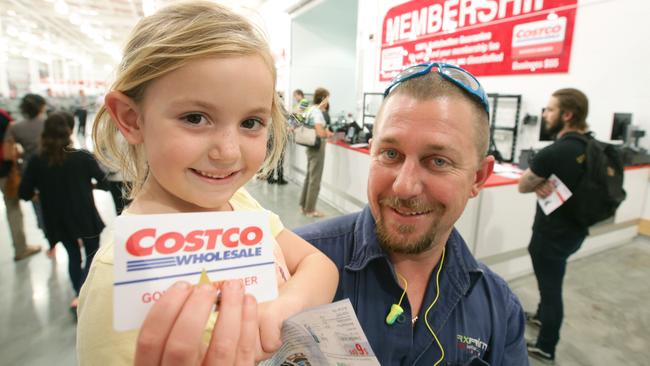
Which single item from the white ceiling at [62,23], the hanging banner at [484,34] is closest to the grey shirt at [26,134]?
the white ceiling at [62,23]

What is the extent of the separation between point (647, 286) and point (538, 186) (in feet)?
6.49

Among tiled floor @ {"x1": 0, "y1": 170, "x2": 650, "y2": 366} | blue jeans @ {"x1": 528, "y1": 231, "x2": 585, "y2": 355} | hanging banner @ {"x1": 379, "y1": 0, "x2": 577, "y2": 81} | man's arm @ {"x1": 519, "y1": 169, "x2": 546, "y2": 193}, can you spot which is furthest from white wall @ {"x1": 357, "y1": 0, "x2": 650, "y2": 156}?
blue jeans @ {"x1": 528, "y1": 231, "x2": 585, "y2": 355}

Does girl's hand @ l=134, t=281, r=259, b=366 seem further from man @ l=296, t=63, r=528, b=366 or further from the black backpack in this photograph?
the black backpack

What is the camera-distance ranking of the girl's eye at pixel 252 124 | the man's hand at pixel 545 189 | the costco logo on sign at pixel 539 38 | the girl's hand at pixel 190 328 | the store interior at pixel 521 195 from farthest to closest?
the costco logo on sign at pixel 539 38 < the store interior at pixel 521 195 < the man's hand at pixel 545 189 < the girl's eye at pixel 252 124 < the girl's hand at pixel 190 328

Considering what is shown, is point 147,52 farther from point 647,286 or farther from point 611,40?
point 611,40

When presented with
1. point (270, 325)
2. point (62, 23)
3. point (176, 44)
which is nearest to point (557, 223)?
point (270, 325)

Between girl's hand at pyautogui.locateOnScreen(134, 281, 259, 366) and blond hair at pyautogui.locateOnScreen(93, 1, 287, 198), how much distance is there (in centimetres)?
36

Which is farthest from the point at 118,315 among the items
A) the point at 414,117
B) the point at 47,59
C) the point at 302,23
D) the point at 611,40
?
the point at 47,59

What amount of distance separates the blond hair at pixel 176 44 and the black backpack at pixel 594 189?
2372 millimetres

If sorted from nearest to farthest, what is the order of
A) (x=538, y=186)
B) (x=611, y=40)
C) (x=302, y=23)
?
(x=538, y=186) → (x=611, y=40) → (x=302, y=23)

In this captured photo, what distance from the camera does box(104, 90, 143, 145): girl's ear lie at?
0.63 meters

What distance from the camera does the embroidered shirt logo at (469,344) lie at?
993 millimetres

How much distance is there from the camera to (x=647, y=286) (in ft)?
10.8

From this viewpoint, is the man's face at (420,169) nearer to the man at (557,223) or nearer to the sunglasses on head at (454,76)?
the sunglasses on head at (454,76)
